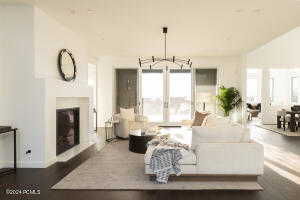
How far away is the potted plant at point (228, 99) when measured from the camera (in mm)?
10539

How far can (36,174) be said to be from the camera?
469 cm

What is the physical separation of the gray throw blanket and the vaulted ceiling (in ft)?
8.30

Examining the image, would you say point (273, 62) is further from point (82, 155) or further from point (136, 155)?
point (82, 155)

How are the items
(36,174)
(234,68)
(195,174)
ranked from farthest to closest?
(234,68)
(36,174)
(195,174)

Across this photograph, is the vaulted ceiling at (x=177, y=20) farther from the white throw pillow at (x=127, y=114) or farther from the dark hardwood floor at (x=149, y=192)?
the dark hardwood floor at (x=149, y=192)

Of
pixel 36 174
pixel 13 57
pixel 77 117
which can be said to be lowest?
pixel 36 174

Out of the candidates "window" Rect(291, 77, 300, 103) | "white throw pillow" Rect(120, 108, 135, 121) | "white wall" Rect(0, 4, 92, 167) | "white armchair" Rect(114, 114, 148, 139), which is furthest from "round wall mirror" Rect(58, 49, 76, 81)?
"window" Rect(291, 77, 300, 103)

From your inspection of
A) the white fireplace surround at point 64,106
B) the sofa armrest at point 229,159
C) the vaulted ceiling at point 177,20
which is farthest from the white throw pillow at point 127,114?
the sofa armrest at point 229,159

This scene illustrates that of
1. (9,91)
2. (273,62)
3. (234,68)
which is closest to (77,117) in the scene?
(9,91)

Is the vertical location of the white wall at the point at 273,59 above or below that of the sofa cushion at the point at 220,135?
above

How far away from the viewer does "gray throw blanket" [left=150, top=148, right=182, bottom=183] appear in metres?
4.08

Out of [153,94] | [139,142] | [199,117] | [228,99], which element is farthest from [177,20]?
[153,94]

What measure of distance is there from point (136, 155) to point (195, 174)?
2.27 metres

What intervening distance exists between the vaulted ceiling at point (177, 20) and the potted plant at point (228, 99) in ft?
7.01
